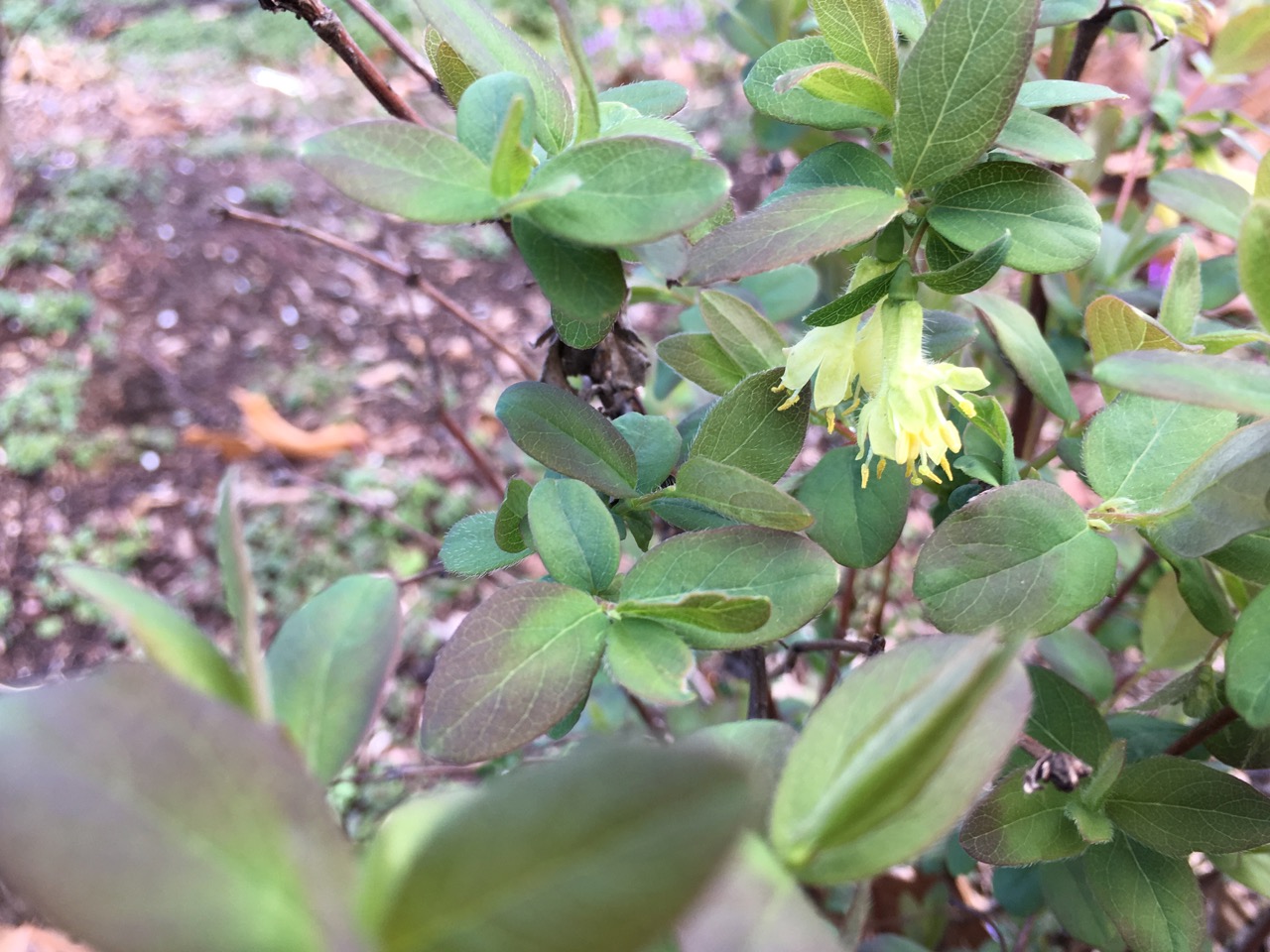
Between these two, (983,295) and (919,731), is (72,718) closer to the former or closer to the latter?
(919,731)

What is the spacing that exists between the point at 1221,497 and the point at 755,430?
208 millimetres

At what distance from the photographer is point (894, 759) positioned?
0.23 m

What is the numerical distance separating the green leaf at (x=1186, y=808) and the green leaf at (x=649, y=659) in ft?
0.94

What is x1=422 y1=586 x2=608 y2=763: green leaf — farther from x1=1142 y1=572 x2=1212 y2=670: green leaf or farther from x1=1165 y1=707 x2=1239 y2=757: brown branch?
x1=1142 y1=572 x2=1212 y2=670: green leaf

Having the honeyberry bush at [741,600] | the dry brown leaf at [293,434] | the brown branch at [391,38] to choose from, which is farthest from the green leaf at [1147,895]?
the dry brown leaf at [293,434]

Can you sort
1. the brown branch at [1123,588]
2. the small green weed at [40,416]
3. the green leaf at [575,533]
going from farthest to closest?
the small green weed at [40,416], the brown branch at [1123,588], the green leaf at [575,533]

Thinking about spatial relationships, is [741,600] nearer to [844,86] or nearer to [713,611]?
[713,611]

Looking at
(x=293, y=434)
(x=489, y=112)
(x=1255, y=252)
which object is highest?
(x=489, y=112)

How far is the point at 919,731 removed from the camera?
224 millimetres

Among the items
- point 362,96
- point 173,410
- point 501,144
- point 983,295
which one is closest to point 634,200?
point 501,144

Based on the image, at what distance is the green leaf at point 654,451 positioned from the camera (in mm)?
488

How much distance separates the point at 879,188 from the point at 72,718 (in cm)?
39

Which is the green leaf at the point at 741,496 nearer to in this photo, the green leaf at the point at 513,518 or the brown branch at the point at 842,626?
the green leaf at the point at 513,518

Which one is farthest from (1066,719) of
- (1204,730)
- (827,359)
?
(827,359)
